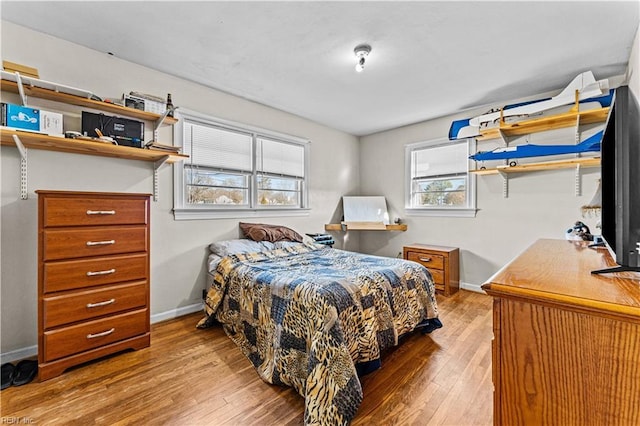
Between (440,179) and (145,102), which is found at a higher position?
(145,102)

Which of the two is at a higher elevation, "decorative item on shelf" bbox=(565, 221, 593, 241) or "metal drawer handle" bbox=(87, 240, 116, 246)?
"decorative item on shelf" bbox=(565, 221, 593, 241)

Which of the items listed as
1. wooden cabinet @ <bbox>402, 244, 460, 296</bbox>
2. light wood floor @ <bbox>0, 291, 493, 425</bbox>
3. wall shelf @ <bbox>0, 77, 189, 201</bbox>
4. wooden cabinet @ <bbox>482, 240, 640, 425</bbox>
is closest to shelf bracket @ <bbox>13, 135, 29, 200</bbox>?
wall shelf @ <bbox>0, 77, 189, 201</bbox>

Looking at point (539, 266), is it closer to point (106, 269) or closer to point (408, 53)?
point (408, 53)

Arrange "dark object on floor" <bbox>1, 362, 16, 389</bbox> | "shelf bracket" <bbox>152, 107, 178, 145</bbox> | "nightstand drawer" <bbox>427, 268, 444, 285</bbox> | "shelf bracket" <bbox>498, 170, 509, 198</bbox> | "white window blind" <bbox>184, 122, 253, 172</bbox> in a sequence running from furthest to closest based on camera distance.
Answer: "nightstand drawer" <bbox>427, 268, 444, 285</bbox> < "shelf bracket" <bbox>498, 170, 509, 198</bbox> < "white window blind" <bbox>184, 122, 253, 172</bbox> < "shelf bracket" <bbox>152, 107, 178, 145</bbox> < "dark object on floor" <bbox>1, 362, 16, 389</bbox>

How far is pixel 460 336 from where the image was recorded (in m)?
2.45

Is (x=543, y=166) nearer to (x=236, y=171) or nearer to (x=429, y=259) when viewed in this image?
(x=429, y=259)

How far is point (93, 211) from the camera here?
199 centimetres

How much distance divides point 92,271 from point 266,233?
1.58 m

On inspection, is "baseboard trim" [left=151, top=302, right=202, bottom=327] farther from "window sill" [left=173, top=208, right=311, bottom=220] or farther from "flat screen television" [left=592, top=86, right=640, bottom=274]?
"flat screen television" [left=592, top=86, right=640, bottom=274]

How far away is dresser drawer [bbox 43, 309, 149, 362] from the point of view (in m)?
1.84

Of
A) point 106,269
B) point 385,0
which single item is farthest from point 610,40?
point 106,269

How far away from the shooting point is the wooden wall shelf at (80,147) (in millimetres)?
1913

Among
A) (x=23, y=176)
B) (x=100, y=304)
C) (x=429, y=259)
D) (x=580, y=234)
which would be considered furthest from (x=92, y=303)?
(x=580, y=234)

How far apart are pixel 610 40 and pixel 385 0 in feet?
6.30
